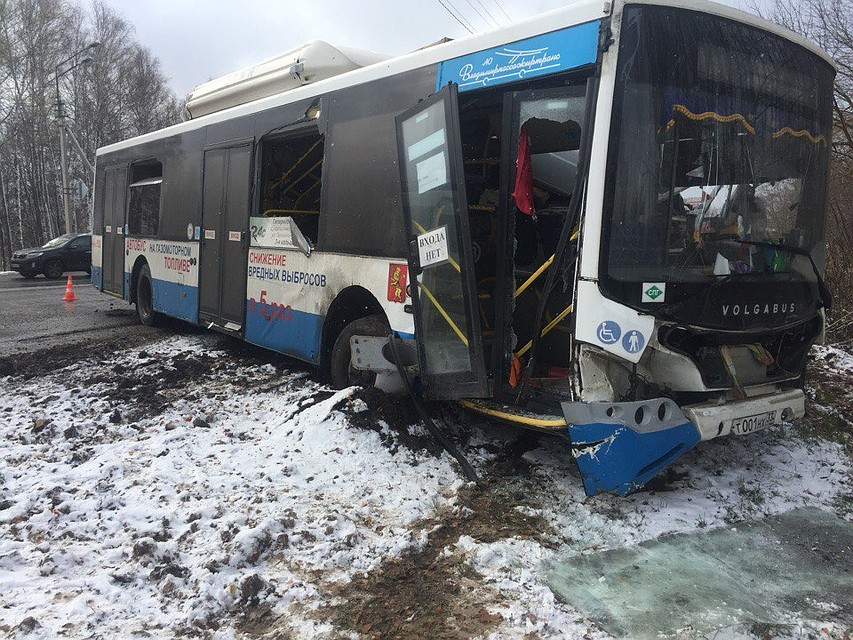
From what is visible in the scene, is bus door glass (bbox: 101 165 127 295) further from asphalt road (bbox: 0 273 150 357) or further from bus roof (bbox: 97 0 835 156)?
bus roof (bbox: 97 0 835 156)

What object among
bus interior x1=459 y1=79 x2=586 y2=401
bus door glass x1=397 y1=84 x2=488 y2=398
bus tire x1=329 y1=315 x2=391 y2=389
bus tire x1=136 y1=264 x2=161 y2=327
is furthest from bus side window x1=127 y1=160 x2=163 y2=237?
bus interior x1=459 y1=79 x2=586 y2=401

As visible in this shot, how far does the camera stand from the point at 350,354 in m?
5.74

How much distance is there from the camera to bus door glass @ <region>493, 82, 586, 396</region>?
13.5ft


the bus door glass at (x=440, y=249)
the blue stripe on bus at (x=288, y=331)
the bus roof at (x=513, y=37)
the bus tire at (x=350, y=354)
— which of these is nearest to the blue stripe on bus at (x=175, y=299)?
the blue stripe on bus at (x=288, y=331)

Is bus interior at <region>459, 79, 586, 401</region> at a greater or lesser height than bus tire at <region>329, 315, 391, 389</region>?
greater

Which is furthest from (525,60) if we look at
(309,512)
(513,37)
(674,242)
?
(309,512)

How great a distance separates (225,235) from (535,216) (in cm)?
445

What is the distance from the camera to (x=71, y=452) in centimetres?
449

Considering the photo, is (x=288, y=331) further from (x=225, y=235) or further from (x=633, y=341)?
(x=633, y=341)

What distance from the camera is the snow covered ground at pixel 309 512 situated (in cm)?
289

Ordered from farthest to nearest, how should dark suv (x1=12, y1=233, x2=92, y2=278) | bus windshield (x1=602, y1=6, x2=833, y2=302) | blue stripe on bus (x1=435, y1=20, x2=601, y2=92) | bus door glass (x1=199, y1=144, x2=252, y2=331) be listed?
dark suv (x1=12, y1=233, x2=92, y2=278) → bus door glass (x1=199, y1=144, x2=252, y2=331) → blue stripe on bus (x1=435, y1=20, x2=601, y2=92) → bus windshield (x1=602, y1=6, x2=833, y2=302)

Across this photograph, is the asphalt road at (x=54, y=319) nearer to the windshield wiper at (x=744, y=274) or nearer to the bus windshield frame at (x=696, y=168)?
the bus windshield frame at (x=696, y=168)

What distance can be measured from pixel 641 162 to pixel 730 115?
0.72 m

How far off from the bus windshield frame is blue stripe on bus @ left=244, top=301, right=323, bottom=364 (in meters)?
3.33
